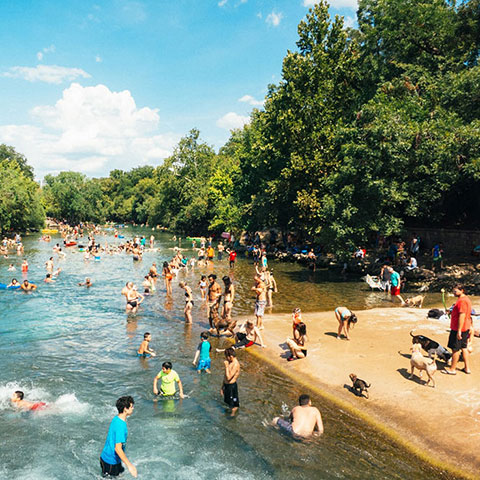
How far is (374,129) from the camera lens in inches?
1017

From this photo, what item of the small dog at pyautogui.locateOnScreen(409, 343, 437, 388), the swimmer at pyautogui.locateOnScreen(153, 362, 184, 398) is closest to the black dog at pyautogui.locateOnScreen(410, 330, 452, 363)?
the small dog at pyautogui.locateOnScreen(409, 343, 437, 388)

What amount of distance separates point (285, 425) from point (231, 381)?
5.86 feet

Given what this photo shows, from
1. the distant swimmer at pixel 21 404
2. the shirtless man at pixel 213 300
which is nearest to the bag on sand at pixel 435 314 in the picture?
the shirtless man at pixel 213 300

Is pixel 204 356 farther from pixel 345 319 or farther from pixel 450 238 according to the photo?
pixel 450 238

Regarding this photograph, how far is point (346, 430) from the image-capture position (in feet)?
30.3

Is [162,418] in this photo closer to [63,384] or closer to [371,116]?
[63,384]

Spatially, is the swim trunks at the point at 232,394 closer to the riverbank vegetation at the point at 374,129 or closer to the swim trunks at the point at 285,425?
the swim trunks at the point at 285,425

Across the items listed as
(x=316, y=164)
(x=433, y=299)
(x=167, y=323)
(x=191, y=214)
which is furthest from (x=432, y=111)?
(x=191, y=214)

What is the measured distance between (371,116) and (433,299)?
42.4ft

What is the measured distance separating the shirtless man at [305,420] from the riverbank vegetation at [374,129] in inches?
761

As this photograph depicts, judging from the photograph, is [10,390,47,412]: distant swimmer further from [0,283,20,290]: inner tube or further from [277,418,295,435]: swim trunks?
[0,283,20,290]: inner tube

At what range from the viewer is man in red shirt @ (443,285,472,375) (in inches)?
416

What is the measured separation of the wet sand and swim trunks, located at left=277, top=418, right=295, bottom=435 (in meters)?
1.08

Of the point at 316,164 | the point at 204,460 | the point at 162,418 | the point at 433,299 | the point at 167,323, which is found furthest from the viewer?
the point at 316,164
